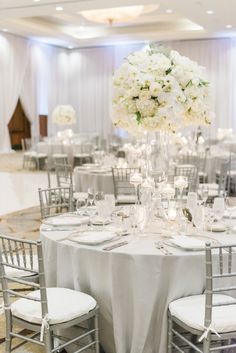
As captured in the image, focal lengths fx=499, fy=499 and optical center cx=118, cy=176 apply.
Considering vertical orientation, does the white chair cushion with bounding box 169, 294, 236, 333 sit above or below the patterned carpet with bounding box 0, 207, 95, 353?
above

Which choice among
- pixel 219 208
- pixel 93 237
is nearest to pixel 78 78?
pixel 219 208

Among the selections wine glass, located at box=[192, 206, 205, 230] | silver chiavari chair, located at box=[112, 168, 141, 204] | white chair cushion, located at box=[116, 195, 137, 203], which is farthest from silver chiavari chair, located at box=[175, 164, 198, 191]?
wine glass, located at box=[192, 206, 205, 230]

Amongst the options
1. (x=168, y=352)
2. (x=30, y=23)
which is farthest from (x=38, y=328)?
(x=30, y=23)

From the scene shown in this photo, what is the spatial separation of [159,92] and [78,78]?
54.0 feet

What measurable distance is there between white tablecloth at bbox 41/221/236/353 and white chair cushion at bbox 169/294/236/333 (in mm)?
107

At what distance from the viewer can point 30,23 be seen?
15.2 metres

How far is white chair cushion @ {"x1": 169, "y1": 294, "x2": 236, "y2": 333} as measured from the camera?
9.04ft

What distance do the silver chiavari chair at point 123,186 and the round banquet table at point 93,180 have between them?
7.0 inches

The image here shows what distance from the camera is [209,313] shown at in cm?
273

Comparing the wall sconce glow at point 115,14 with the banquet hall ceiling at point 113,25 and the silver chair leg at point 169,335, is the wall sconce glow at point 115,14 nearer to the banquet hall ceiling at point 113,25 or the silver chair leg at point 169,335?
the banquet hall ceiling at point 113,25

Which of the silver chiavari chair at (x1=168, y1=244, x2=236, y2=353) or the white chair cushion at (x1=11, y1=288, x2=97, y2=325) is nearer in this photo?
the silver chiavari chair at (x1=168, y1=244, x2=236, y2=353)

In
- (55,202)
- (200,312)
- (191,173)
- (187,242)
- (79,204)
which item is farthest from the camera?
(191,173)

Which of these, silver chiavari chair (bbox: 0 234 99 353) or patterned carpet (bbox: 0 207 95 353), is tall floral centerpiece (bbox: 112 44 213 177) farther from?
patterned carpet (bbox: 0 207 95 353)

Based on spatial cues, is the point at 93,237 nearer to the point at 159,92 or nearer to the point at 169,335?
the point at 169,335
